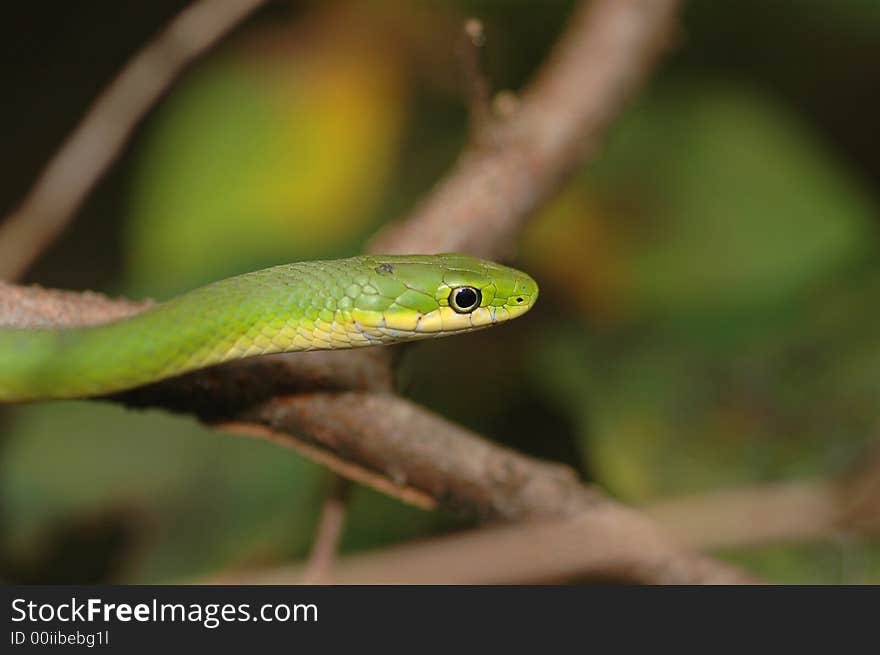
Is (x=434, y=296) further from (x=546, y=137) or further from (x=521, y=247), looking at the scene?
(x=521, y=247)

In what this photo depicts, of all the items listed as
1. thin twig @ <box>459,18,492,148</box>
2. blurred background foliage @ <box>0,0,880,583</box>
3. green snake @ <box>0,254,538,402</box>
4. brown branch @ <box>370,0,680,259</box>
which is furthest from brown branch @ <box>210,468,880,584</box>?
thin twig @ <box>459,18,492,148</box>

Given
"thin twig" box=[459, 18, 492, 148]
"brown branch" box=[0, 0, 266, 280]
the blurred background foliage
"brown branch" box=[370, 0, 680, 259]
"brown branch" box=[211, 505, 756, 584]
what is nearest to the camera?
"brown branch" box=[211, 505, 756, 584]

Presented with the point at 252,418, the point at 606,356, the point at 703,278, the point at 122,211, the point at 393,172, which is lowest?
the point at 252,418

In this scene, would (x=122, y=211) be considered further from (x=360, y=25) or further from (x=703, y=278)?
(x=703, y=278)

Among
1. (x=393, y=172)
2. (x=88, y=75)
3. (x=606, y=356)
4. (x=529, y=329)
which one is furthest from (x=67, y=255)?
(x=606, y=356)

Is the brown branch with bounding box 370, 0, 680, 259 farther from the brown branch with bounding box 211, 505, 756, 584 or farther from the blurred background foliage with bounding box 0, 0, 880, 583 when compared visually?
the brown branch with bounding box 211, 505, 756, 584

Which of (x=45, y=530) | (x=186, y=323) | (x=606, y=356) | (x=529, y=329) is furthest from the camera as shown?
(x=529, y=329)
